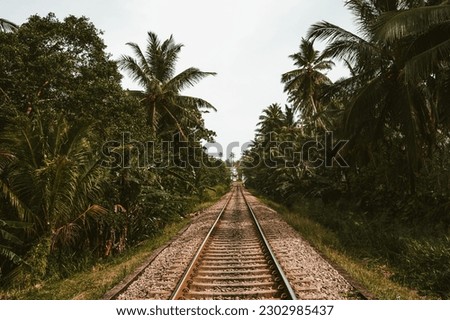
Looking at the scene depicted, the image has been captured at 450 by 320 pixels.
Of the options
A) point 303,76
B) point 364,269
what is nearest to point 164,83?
point 303,76

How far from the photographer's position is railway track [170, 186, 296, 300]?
524 cm

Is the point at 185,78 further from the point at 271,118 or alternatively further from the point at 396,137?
the point at 271,118

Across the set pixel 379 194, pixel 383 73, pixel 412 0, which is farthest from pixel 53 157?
pixel 379 194

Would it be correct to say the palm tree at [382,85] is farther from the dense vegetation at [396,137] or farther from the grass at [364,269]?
the grass at [364,269]

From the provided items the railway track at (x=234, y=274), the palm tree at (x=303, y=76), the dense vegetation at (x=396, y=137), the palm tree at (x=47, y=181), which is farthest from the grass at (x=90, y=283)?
the palm tree at (x=303, y=76)

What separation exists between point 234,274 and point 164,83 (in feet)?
45.8

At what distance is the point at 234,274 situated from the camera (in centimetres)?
640

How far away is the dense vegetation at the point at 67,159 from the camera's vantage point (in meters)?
7.34

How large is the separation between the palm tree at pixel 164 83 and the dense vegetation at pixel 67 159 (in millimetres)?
4912

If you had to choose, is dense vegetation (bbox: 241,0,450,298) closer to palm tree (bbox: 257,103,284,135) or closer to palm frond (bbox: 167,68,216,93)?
palm frond (bbox: 167,68,216,93)

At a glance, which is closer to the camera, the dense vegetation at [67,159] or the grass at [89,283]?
the grass at [89,283]

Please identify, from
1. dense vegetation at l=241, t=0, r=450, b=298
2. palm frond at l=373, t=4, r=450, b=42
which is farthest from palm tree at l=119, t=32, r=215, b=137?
palm frond at l=373, t=4, r=450, b=42

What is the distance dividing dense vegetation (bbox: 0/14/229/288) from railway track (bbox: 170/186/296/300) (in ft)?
9.82
